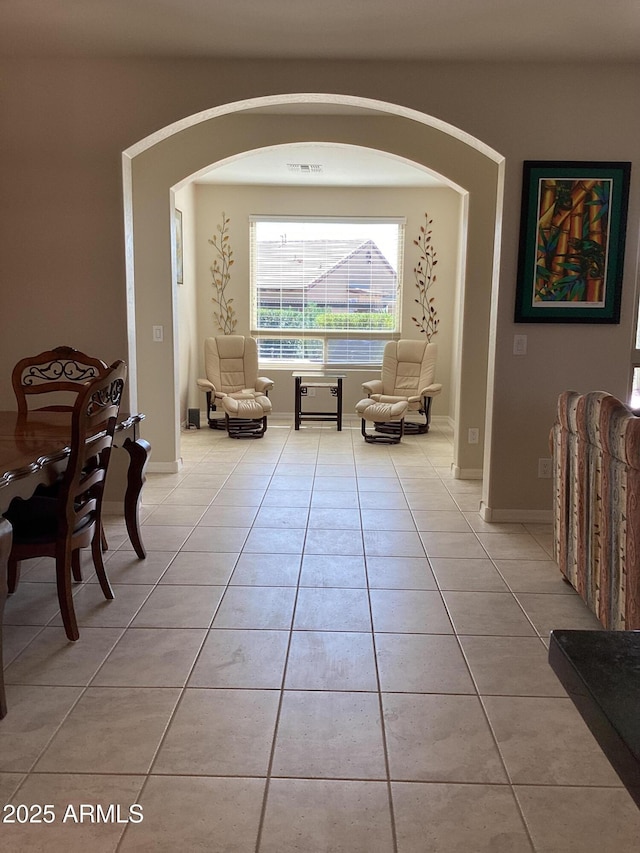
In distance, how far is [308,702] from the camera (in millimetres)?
2100

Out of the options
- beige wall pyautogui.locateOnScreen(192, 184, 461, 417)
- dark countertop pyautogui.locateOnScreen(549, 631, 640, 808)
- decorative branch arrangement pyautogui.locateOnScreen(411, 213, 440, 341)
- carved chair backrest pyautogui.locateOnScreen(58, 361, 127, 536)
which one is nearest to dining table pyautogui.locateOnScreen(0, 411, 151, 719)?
carved chair backrest pyautogui.locateOnScreen(58, 361, 127, 536)

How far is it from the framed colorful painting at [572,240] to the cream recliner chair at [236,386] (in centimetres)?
349

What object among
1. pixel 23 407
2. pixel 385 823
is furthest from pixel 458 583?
pixel 23 407

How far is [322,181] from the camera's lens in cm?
748

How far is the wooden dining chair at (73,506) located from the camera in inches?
93.5

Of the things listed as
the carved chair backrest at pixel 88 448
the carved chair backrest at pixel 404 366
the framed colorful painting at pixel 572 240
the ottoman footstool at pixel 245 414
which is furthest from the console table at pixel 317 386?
the carved chair backrest at pixel 88 448

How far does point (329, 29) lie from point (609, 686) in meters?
3.36

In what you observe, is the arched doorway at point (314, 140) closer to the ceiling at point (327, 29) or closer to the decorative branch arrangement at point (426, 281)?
the ceiling at point (327, 29)

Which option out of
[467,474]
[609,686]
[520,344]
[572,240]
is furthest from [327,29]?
[609,686]

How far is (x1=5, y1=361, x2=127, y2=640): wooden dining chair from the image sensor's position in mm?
2375

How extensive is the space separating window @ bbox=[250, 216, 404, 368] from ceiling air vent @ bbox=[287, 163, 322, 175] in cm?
88

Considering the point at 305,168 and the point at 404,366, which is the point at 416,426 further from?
the point at 305,168

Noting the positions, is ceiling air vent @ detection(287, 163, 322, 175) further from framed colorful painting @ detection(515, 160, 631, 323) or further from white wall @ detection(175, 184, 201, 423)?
framed colorful painting @ detection(515, 160, 631, 323)

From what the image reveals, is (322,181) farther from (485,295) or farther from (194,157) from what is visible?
(485,295)
